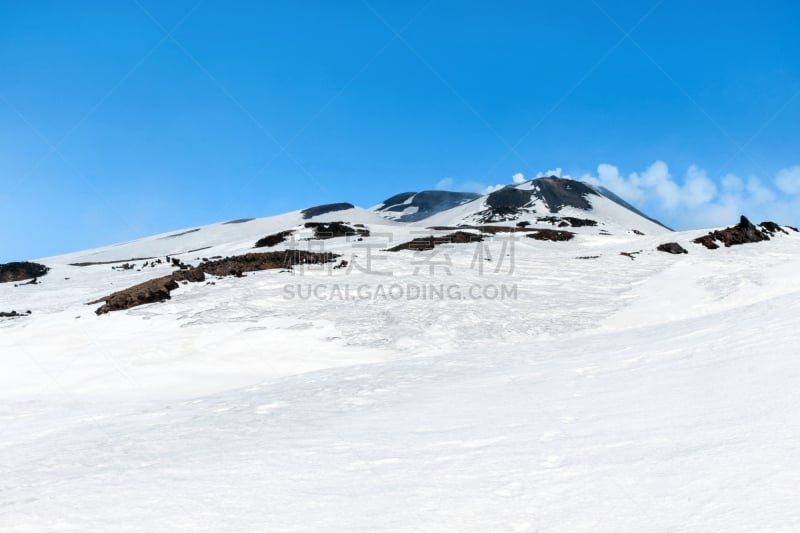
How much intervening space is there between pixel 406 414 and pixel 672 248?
23339 mm

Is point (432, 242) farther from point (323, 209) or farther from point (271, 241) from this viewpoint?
point (323, 209)

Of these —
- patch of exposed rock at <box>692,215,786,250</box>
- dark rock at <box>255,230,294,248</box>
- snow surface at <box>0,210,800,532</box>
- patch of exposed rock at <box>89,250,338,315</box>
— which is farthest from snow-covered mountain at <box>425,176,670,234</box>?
snow surface at <box>0,210,800,532</box>

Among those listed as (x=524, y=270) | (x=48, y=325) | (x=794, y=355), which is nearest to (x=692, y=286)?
(x=524, y=270)

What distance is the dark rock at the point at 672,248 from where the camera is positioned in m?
25.6

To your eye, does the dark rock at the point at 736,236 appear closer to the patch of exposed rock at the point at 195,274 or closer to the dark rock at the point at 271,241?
the patch of exposed rock at the point at 195,274

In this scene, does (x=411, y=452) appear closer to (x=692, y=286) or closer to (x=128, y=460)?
(x=128, y=460)

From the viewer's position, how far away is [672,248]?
1021 inches

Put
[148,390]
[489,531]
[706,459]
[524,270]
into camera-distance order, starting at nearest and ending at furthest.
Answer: [489,531] < [706,459] < [148,390] < [524,270]

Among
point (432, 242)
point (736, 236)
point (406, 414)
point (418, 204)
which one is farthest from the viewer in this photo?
point (418, 204)

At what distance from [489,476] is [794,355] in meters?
4.74

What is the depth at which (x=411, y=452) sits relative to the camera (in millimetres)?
5102
